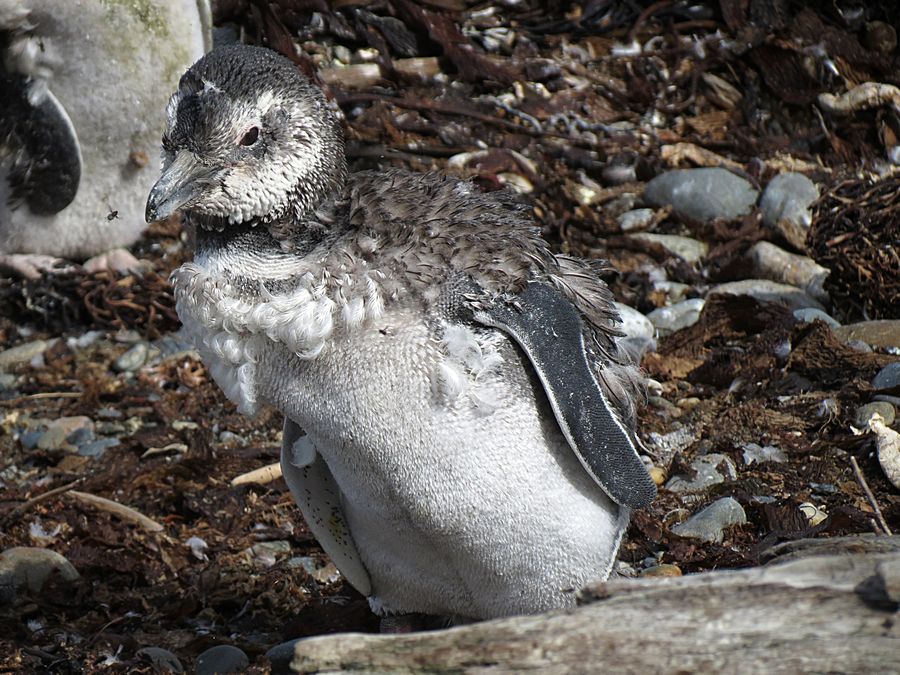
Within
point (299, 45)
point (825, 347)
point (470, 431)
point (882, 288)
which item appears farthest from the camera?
point (299, 45)

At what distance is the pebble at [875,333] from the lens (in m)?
4.69

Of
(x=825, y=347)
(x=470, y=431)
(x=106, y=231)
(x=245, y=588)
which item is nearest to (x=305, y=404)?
(x=470, y=431)

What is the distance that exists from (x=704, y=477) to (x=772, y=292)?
1512 mm

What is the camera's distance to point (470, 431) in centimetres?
269

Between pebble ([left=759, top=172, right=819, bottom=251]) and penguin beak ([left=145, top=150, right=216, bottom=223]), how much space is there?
375cm

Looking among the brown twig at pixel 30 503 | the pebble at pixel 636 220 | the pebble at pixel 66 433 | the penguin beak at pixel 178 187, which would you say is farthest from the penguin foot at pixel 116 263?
the penguin beak at pixel 178 187

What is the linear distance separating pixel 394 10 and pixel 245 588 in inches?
169

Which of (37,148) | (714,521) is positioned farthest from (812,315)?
(37,148)

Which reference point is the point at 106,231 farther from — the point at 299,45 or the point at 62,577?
the point at 62,577

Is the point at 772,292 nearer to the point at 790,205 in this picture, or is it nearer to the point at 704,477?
the point at 790,205

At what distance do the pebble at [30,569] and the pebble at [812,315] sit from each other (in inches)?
122

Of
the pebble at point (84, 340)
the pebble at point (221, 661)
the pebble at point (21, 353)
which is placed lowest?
the pebble at point (21, 353)

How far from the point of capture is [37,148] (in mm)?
6047

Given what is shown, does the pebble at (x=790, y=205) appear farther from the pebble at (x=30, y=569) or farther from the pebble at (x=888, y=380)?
the pebble at (x=30, y=569)
